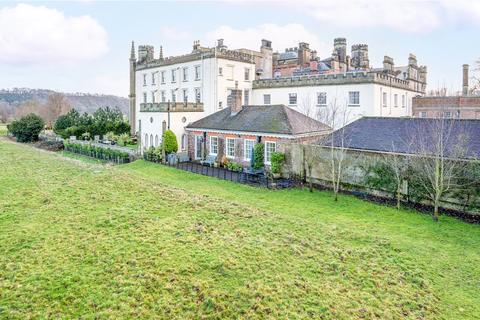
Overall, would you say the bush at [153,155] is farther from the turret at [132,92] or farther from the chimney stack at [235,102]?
the turret at [132,92]

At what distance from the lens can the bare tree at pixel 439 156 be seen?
15.6 m

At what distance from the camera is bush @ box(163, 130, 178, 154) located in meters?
29.2

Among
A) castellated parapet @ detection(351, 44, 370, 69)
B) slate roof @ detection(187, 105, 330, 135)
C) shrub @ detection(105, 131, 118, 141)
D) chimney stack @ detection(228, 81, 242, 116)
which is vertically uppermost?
castellated parapet @ detection(351, 44, 370, 69)

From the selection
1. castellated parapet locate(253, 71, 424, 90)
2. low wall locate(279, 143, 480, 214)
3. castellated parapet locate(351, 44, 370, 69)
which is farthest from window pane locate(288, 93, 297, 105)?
low wall locate(279, 143, 480, 214)

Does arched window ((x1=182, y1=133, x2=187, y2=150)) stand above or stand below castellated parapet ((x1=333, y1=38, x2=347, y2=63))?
below

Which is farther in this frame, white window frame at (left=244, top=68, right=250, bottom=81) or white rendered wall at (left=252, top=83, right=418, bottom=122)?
white window frame at (left=244, top=68, right=250, bottom=81)

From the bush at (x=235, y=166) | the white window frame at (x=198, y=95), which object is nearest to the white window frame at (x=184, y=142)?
the bush at (x=235, y=166)

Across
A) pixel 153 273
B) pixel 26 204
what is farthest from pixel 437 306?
pixel 26 204

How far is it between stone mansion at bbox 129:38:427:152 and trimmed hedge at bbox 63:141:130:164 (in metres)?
2.94

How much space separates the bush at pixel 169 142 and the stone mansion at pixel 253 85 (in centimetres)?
145

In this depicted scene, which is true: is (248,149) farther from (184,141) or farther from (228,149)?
(184,141)

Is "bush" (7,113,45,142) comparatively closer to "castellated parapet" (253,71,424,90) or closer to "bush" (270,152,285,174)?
"castellated parapet" (253,71,424,90)

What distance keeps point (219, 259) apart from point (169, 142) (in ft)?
67.8

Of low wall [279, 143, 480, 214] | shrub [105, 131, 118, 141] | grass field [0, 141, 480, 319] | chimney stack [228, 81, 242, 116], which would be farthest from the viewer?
shrub [105, 131, 118, 141]
